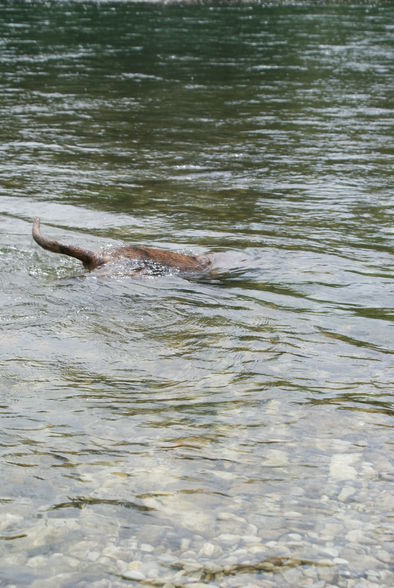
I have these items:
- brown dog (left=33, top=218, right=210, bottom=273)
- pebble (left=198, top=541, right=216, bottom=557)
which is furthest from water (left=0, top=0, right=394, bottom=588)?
brown dog (left=33, top=218, right=210, bottom=273)

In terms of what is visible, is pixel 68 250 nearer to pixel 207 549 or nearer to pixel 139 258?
pixel 139 258

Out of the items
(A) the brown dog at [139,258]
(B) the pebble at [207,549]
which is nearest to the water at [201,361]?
(B) the pebble at [207,549]

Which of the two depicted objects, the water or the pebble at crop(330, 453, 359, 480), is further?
the pebble at crop(330, 453, 359, 480)

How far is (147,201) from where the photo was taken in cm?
1120

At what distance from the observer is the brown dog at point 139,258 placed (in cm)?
784

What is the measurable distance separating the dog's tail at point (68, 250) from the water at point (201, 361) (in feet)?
0.56

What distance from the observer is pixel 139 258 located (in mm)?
7992

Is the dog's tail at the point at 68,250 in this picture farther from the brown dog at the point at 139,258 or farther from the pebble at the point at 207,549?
the pebble at the point at 207,549

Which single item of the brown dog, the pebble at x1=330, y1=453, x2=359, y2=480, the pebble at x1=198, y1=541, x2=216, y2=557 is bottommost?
the pebble at x1=198, y1=541, x2=216, y2=557

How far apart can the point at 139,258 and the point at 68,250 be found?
0.67 meters

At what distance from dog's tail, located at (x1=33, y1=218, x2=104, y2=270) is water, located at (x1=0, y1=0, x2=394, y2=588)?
0.56 ft

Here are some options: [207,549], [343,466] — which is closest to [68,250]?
[343,466]

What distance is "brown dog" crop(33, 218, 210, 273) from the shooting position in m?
7.84

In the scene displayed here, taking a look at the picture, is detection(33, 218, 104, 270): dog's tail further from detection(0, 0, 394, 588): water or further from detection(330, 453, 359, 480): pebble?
detection(330, 453, 359, 480): pebble
